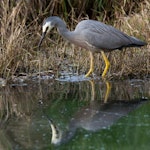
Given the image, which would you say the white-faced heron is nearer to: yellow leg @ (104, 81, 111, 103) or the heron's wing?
the heron's wing

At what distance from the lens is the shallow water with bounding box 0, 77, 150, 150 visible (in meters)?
5.82

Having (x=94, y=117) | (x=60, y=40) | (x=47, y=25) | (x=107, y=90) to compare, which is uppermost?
(x=47, y=25)

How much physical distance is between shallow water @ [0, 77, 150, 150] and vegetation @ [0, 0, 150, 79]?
263 millimetres

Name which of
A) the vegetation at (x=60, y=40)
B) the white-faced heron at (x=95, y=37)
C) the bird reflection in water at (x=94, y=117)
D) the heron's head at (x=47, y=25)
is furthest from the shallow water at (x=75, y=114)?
the heron's head at (x=47, y=25)

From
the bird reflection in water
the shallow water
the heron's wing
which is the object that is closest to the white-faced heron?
the heron's wing

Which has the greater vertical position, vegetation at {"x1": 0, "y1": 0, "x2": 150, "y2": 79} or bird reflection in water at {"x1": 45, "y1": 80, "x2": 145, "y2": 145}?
vegetation at {"x1": 0, "y1": 0, "x2": 150, "y2": 79}

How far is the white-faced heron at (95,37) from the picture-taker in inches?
341

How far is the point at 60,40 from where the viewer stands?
10781 mm

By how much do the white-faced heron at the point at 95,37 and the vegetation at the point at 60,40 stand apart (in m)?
0.26

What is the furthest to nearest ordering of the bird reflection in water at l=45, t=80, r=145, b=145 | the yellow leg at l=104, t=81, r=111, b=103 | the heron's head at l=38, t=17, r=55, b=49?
the heron's head at l=38, t=17, r=55, b=49 < the yellow leg at l=104, t=81, r=111, b=103 < the bird reflection in water at l=45, t=80, r=145, b=145

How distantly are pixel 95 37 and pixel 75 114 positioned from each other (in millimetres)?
2007

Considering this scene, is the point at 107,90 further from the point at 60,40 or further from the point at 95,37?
the point at 60,40

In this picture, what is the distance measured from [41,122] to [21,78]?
2289 mm

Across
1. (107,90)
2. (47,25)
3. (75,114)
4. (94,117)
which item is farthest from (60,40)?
(94,117)
